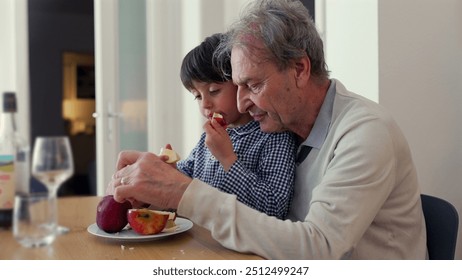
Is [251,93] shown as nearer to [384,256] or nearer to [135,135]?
[384,256]

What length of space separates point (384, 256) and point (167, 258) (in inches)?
15.6

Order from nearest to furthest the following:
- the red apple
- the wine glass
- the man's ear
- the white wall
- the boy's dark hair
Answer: the wine glass < the red apple < the man's ear < the boy's dark hair < the white wall

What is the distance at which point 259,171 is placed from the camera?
997 mm

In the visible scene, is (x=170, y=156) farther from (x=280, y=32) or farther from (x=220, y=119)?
(x=280, y=32)

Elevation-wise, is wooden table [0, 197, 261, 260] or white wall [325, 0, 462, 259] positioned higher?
white wall [325, 0, 462, 259]

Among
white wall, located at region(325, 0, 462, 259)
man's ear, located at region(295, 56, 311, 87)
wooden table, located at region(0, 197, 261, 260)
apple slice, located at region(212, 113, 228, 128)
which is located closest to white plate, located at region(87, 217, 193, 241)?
wooden table, located at region(0, 197, 261, 260)

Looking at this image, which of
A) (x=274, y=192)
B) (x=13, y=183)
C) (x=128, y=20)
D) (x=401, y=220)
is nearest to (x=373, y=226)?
(x=401, y=220)

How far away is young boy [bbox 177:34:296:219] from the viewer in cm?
92

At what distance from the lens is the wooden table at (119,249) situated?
0.74m

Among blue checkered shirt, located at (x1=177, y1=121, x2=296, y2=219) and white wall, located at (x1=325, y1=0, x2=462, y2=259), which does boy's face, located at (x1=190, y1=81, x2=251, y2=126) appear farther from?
white wall, located at (x1=325, y1=0, x2=462, y2=259)

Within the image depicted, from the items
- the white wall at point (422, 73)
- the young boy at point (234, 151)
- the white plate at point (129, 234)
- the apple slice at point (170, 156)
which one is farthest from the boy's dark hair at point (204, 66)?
the white wall at point (422, 73)

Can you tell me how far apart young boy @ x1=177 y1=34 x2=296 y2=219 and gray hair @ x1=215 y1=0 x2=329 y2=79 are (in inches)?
6.2

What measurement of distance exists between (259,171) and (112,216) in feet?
1.02

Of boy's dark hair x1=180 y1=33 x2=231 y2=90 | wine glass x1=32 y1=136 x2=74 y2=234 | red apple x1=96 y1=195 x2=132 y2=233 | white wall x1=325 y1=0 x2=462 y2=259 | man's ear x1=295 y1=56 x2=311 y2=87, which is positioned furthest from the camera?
white wall x1=325 y1=0 x2=462 y2=259
